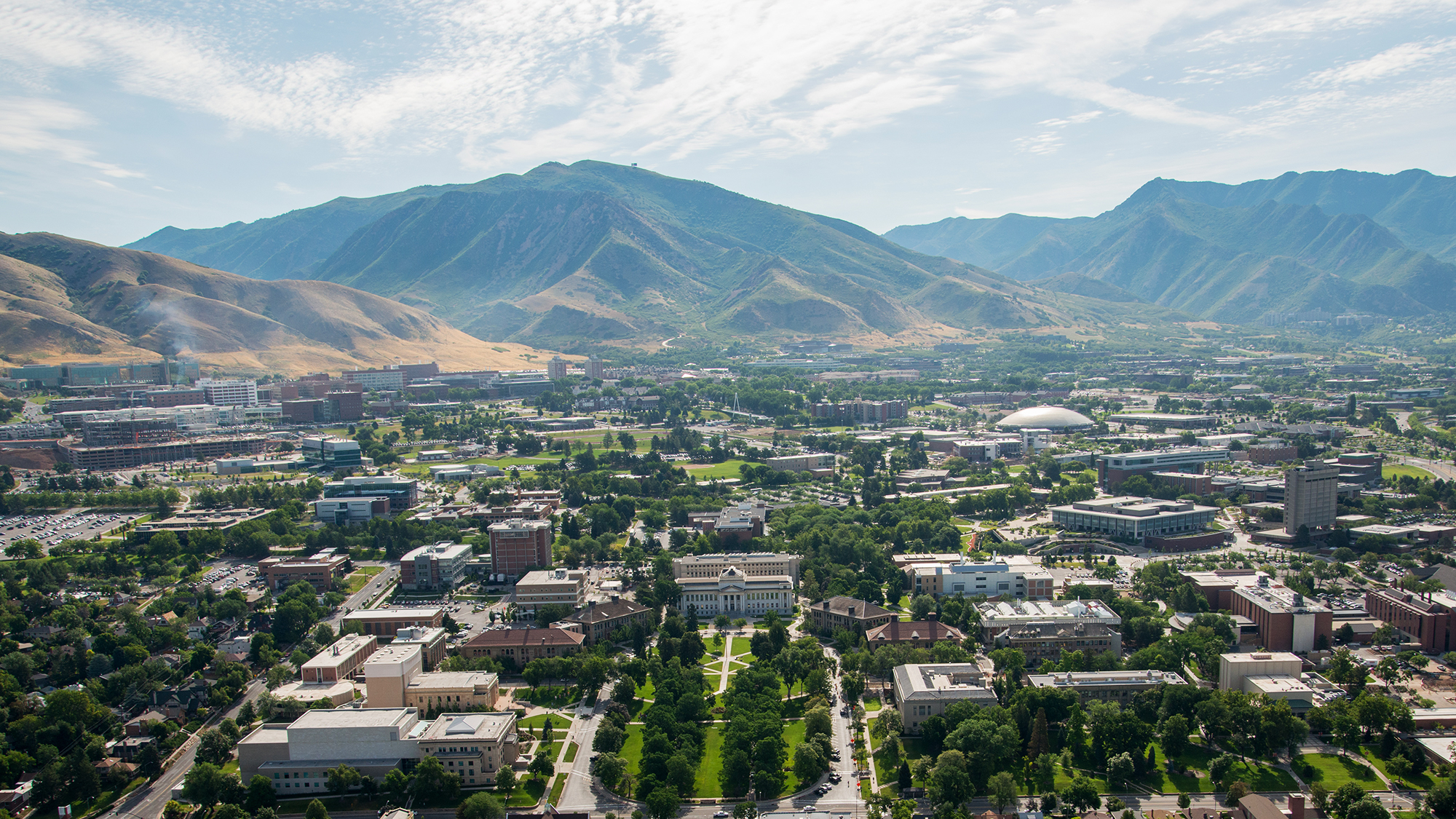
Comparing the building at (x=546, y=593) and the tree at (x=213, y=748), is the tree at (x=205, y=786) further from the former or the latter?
the building at (x=546, y=593)

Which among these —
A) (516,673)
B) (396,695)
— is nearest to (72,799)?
(396,695)

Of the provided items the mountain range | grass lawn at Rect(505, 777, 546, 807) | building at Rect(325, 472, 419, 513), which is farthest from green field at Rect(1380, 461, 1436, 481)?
the mountain range

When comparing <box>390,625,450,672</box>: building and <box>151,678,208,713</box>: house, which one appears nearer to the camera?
<box>151,678,208,713</box>: house

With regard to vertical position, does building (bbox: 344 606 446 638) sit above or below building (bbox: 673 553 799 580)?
below

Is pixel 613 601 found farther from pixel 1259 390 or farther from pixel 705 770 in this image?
pixel 1259 390

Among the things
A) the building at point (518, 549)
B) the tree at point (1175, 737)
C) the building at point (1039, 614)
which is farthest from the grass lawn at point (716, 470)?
the tree at point (1175, 737)

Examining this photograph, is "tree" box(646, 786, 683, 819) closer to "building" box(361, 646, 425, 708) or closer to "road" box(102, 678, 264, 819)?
"building" box(361, 646, 425, 708)
